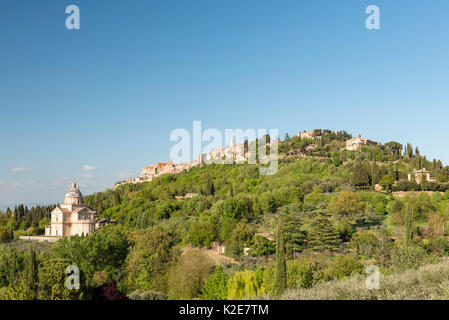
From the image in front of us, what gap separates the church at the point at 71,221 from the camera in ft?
135

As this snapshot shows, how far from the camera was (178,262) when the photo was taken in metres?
21.7

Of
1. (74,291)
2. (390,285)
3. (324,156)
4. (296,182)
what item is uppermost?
(324,156)

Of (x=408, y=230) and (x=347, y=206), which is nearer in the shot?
(x=408, y=230)

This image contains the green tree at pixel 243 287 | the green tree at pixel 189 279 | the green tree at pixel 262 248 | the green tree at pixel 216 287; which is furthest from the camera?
the green tree at pixel 262 248

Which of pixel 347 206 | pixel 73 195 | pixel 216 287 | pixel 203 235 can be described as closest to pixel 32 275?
pixel 216 287

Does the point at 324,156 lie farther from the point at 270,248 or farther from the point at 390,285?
the point at 390,285

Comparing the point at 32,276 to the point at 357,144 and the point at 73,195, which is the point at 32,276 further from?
the point at 357,144

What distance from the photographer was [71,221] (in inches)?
1642

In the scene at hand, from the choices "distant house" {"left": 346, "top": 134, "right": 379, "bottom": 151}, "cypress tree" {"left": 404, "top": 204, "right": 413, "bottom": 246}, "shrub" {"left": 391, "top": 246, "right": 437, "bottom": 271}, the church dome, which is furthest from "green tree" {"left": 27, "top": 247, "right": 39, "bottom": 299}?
"distant house" {"left": 346, "top": 134, "right": 379, "bottom": 151}

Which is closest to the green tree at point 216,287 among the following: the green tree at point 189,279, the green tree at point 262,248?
the green tree at point 189,279

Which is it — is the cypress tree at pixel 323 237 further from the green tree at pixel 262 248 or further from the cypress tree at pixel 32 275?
the cypress tree at pixel 32 275

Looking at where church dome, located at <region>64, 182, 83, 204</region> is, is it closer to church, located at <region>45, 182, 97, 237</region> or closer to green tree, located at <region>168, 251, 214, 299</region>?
church, located at <region>45, 182, 97, 237</region>

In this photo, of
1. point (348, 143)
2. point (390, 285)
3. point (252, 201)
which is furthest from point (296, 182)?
point (390, 285)
